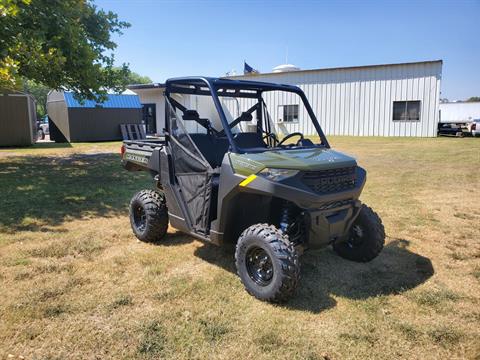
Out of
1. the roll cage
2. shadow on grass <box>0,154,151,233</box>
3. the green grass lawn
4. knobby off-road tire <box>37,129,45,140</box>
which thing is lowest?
the green grass lawn

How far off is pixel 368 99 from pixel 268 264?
2153cm

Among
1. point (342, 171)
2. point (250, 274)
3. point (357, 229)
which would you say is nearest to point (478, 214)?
point (357, 229)

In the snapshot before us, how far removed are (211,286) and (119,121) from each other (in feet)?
75.5

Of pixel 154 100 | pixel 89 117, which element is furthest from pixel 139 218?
pixel 154 100

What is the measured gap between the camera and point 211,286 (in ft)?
12.5

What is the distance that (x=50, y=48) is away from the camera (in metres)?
9.77

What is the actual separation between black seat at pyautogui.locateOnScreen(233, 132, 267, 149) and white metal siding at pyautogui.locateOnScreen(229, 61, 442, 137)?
1877 centimetres

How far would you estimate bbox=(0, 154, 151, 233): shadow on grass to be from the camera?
20.5 feet

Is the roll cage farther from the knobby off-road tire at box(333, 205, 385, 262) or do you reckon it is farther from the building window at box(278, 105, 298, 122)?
the building window at box(278, 105, 298, 122)

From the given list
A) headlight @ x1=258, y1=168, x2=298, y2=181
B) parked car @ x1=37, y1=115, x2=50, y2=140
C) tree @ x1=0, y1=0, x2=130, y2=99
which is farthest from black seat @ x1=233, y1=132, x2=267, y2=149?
parked car @ x1=37, y1=115, x2=50, y2=140

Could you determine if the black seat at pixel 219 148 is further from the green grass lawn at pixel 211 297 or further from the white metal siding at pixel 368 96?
the white metal siding at pixel 368 96

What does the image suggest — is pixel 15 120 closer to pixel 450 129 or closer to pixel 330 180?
pixel 330 180

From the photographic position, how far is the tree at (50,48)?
9.02 meters

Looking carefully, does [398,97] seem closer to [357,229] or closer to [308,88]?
[308,88]
